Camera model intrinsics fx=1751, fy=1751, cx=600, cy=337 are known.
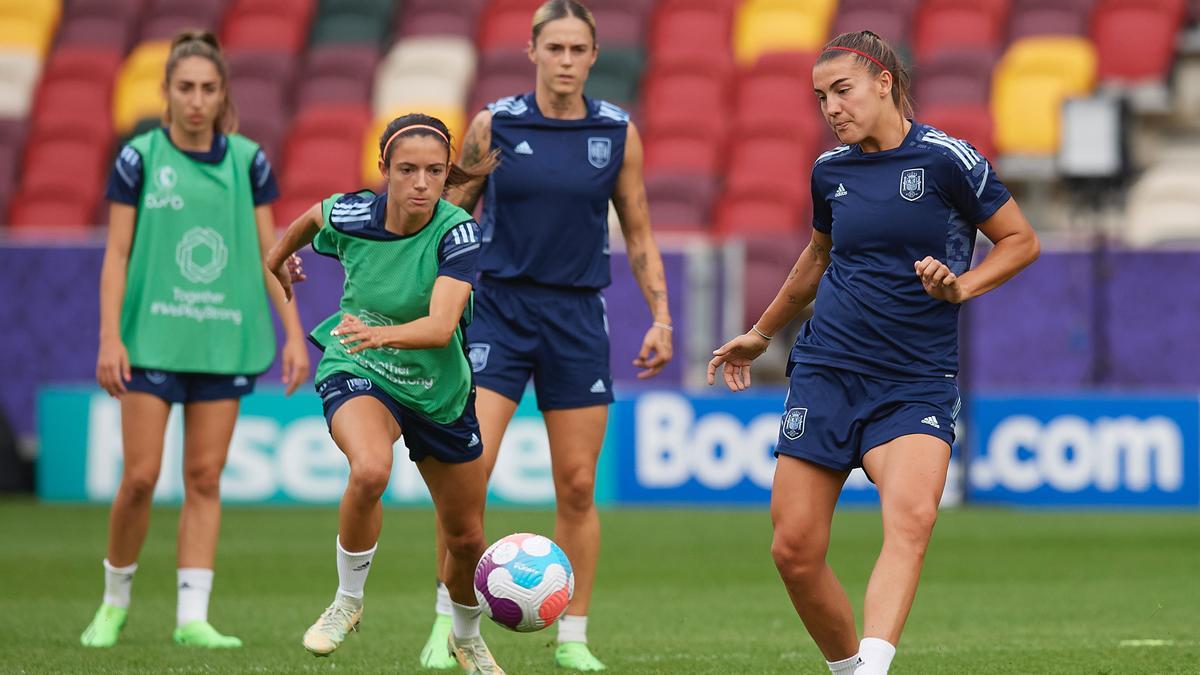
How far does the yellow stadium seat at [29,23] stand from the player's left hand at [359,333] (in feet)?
57.6

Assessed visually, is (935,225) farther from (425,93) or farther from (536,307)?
(425,93)

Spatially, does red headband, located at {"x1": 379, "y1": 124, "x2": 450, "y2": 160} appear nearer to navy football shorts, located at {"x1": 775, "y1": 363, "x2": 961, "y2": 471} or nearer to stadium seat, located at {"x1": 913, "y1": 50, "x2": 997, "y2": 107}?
navy football shorts, located at {"x1": 775, "y1": 363, "x2": 961, "y2": 471}

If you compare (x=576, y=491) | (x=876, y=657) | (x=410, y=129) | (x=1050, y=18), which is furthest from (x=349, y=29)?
(x=876, y=657)

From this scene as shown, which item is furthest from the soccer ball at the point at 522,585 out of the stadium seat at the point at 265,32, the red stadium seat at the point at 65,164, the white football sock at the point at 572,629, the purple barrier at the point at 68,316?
the stadium seat at the point at 265,32

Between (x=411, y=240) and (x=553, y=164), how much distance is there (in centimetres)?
117

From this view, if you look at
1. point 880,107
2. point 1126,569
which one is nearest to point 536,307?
point 880,107

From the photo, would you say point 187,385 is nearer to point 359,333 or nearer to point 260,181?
point 260,181

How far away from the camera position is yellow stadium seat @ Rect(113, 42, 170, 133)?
2030cm

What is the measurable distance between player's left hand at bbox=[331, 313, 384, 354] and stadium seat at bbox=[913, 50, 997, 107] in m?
14.0

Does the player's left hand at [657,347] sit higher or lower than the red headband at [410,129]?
lower

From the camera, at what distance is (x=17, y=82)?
20.9 metres

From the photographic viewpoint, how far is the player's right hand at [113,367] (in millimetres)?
6801

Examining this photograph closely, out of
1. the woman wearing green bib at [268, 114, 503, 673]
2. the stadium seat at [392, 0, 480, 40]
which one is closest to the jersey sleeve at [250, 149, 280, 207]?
the woman wearing green bib at [268, 114, 503, 673]

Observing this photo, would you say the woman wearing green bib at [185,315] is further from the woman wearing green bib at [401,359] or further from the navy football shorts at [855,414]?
the navy football shorts at [855,414]
